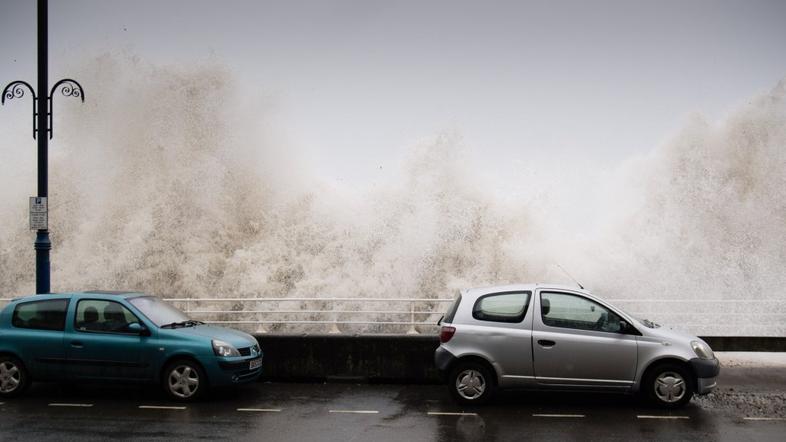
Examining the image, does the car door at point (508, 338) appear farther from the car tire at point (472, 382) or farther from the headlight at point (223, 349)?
the headlight at point (223, 349)

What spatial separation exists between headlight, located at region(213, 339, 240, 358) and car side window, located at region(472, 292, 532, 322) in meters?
3.23

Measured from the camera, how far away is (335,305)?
3825 cm

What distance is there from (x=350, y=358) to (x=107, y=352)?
11.8ft

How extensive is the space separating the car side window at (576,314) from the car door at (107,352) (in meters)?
5.24

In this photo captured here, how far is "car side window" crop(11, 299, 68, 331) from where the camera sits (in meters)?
9.51

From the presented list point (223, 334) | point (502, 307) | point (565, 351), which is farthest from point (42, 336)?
point (565, 351)

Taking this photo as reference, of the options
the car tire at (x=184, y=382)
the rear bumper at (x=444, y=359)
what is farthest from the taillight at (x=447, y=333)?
the car tire at (x=184, y=382)

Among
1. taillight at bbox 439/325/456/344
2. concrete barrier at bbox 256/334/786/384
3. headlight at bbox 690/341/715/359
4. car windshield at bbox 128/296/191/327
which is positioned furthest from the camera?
concrete barrier at bbox 256/334/786/384

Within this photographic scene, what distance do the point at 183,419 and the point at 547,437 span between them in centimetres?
420

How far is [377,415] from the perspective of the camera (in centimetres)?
861

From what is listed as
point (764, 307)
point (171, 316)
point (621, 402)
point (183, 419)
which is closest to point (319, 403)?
point (183, 419)

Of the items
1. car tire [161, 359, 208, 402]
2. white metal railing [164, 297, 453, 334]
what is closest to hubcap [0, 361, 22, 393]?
car tire [161, 359, 208, 402]

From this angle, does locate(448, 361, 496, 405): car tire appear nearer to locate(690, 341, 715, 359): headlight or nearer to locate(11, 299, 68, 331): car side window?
locate(690, 341, 715, 359): headlight

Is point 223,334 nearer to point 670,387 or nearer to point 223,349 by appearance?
point 223,349
